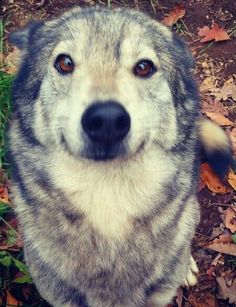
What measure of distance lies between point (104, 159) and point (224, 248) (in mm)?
1624

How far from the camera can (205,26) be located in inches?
165

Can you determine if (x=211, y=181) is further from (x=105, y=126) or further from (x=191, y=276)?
(x=105, y=126)

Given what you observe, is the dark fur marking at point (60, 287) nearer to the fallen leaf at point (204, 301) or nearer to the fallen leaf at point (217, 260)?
the fallen leaf at point (204, 301)

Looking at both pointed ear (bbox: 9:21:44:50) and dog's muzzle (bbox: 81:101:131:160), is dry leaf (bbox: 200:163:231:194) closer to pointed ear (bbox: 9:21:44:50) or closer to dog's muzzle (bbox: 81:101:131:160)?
pointed ear (bbox: 9:21:44:50)

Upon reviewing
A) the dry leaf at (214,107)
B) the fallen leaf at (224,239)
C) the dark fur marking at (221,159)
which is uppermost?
the dry leaf at (214,107)

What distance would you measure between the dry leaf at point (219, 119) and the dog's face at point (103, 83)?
1.28 meters

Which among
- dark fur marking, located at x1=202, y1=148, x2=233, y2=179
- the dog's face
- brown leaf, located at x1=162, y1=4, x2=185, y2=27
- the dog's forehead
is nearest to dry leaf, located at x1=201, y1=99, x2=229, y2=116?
brown leaf, located at x1=162, y1=4, x2=185, y2=27

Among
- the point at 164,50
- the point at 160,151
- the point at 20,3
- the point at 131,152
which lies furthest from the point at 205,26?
the point at 131,152

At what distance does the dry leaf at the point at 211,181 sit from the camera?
3607 millimetres

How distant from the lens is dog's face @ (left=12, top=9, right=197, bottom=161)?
6.57 feet

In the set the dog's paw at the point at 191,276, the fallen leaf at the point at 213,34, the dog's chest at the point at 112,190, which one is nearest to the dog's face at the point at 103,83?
the dog's chest at the point at 112,190

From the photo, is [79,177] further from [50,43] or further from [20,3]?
[20,3]

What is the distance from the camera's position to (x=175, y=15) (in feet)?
13.8

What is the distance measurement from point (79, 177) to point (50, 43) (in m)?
→ 0.66
